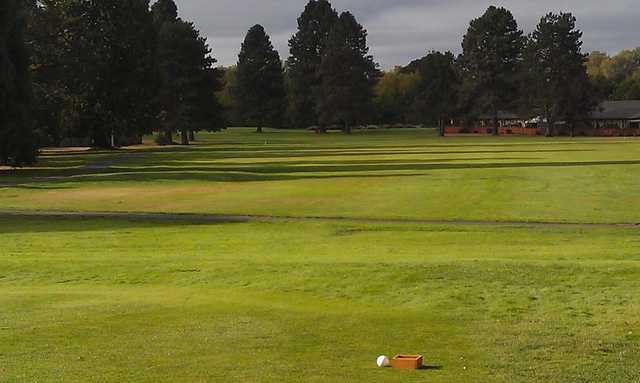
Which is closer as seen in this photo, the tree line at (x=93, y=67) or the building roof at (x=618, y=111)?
the tree line at (x=93, y=67)

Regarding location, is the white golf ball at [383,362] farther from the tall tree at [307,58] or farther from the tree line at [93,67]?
the tall tree at [307,58]

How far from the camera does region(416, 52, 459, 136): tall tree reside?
506ft

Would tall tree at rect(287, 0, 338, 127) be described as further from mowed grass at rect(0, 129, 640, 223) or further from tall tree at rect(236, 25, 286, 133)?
mowed grass at rect(0, 129, 640, 223)

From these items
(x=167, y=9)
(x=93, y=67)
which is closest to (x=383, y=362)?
(x=93, y=67)

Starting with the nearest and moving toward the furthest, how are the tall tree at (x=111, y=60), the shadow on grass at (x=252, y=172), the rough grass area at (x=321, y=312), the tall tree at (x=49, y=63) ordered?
1. the rough grass area at (x=321, y=312)
2. the shadow on grass at (x=252, y=172)
3. the tall tree at (x=49, y=63)
4. the tall tree at (x=111, y=60)

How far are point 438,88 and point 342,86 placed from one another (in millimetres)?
16569

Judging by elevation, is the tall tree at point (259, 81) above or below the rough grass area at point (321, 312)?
above

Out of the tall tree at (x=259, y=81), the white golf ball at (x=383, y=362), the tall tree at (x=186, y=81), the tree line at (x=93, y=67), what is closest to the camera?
the white golf ball at (x=383, y=362)

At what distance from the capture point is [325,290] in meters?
13.4

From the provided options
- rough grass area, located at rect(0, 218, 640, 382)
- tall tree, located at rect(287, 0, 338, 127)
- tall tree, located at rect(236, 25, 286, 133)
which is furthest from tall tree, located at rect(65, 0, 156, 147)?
tall tree, located at rect(287, 0, 338, 127)

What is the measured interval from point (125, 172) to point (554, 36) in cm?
10673

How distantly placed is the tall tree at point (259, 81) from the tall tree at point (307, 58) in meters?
3.69

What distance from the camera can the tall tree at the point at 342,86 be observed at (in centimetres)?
15238

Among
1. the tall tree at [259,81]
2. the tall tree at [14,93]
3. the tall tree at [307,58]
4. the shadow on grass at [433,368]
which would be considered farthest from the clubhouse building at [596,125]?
the shadow on grass at [433,368]
